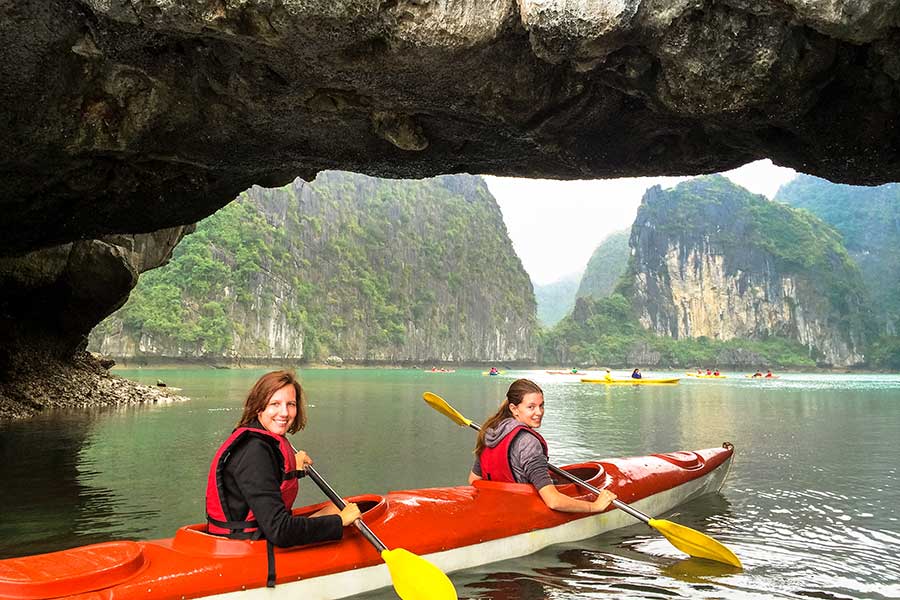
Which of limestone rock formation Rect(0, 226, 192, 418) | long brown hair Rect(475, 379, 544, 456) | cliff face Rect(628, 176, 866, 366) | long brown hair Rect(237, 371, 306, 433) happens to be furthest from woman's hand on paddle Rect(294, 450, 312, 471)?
cliff face Rect(628, 176, 866, 366)

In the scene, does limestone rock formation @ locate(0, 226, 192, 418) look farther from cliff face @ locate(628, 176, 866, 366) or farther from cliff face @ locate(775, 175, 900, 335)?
cliff face @ locate(775, 175, 900, 335)

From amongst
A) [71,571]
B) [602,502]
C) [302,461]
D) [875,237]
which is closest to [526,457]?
[602,502]

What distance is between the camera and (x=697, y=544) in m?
4.91

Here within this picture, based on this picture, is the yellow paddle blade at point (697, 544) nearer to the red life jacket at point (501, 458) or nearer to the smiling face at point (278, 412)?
the red life jacket at point (501, 458)

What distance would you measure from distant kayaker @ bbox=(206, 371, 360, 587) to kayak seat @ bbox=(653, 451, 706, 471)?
456 centimetres

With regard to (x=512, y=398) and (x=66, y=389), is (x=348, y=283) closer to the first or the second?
(x=66, y=389)

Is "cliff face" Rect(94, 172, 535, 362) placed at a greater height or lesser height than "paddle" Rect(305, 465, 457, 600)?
greater

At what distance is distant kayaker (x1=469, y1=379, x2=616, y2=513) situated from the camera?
5051mm

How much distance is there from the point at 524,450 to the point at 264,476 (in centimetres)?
239

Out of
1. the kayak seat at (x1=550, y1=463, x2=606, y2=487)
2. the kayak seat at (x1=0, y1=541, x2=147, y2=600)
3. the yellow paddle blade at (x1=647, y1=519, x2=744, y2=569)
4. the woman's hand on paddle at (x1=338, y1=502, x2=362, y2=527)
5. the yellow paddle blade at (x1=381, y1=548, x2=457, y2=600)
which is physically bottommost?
the yellow paddle blade at (x1=647, y1=519, x2=744, y2=569)

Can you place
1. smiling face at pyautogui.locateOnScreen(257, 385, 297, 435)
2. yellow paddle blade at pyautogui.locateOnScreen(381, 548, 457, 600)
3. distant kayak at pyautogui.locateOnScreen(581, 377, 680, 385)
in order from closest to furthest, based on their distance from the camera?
smiling face at pyautogui.locateOnScreen(257, 385, 297, 435)
yellow paddle blade at pyautogui.locateOnScreen(381, 548, 457, 600)
distant kayak at pyautogui.locateOnScreen(581, 377, 680, 385)

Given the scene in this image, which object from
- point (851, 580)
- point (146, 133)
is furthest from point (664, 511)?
point (146, 133)

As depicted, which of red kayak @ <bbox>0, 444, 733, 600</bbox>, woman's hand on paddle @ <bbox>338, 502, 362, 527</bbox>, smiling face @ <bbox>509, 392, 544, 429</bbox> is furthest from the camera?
smiling face @ <bbox>509, 392, 544, 429</bbox>

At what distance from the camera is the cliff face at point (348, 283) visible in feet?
243
